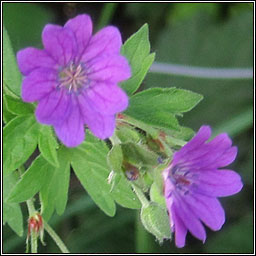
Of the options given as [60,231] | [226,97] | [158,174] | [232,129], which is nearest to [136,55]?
[158,174]

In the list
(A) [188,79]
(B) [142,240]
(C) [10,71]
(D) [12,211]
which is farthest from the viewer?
(A) [188,79]

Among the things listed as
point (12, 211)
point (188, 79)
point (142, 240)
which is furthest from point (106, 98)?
point (188, 79)

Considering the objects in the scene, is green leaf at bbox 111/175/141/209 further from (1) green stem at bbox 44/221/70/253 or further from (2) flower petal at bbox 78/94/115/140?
(2) flower petal at bbox 78/94/115/140

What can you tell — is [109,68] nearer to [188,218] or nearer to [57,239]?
[188,218]

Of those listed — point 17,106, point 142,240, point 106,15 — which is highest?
point 106,15

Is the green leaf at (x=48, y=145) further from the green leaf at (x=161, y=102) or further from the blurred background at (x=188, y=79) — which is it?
the blurred background at (x=188, y=79)

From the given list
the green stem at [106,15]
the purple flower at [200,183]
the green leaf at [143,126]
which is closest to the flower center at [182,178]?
the purple flower at [200,183]
